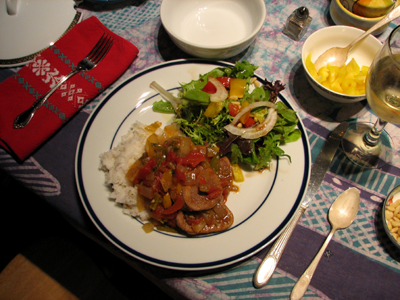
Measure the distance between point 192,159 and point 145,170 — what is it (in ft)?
1.15

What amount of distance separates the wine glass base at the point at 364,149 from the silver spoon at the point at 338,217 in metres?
0.30

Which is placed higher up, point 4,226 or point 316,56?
point 316,56

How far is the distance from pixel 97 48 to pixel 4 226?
245cm

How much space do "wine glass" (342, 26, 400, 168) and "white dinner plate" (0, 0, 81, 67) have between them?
2591mm

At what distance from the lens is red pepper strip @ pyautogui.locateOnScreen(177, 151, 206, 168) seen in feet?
5.64

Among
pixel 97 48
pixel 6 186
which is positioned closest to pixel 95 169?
pixel 97 48

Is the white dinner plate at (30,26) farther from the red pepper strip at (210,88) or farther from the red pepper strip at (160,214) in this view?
the red pepper strip at (160,214)

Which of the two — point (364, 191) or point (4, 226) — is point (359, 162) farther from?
point (4, 226)

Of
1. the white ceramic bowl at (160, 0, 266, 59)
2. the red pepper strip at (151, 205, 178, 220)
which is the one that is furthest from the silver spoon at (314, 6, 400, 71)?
the red pepper strip at (151, 205, 178, 220)

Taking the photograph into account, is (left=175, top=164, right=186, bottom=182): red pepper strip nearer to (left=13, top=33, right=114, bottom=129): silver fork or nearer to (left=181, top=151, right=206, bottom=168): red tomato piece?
(left=181, top=151, right=206, bottom=168): red tomato piece

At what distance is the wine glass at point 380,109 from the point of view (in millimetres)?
1358

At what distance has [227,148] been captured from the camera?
6.00ft

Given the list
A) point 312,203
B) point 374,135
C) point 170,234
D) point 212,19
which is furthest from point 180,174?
point 212,19

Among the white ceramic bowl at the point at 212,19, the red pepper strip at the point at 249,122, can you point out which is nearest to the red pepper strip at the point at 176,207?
the red pepper strip at the point at 249,122
